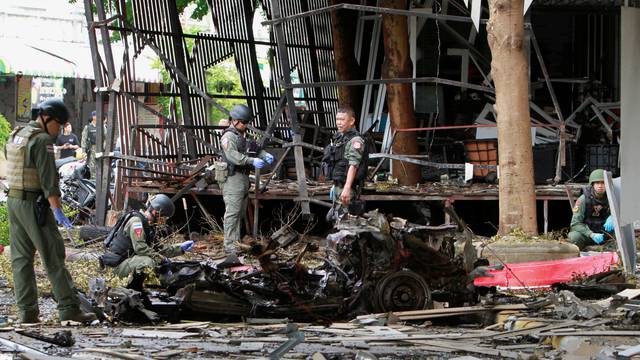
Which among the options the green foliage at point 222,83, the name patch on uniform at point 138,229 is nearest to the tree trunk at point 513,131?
the name patch on uniform at point 138,229

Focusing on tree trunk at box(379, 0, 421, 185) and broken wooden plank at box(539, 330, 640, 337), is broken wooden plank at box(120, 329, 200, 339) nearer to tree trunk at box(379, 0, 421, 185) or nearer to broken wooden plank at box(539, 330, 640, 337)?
broken wooden plank at box(539, 330, 640, 337)

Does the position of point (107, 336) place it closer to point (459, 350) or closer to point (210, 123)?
point (459, 350)

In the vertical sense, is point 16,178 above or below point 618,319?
above

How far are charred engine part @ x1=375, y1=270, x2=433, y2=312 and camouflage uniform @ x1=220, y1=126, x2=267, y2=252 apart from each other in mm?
4853

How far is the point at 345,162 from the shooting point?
12305 mm

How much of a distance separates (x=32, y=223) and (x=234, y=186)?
5.24 m

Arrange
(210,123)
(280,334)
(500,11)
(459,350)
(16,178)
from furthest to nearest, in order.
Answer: (210,123), (500,11), (16,178), (280,334), (459,350)

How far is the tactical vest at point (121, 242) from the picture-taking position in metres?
10.5

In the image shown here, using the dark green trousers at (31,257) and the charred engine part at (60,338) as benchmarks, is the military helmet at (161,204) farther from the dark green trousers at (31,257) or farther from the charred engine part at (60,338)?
the charred engine part at (60,338)

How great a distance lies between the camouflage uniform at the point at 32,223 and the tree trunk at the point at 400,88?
9602 mm

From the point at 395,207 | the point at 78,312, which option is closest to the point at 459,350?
the point at 78,312

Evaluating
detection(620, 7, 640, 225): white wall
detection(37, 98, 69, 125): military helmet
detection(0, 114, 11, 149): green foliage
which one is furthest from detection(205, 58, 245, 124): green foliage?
detection(37, 98, 69, 125): military helmet

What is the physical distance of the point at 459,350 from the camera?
22.6ft

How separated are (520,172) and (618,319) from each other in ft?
13.9
